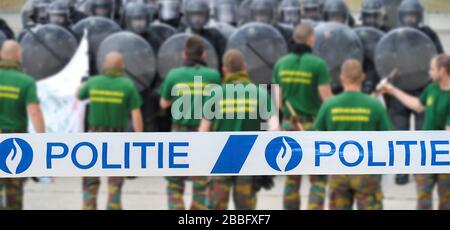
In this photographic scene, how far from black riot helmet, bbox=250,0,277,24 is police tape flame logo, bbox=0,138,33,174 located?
15.1ft

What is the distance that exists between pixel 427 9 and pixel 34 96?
2.18 meters

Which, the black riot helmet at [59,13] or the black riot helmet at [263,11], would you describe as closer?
the black riot helmet at [59,13]

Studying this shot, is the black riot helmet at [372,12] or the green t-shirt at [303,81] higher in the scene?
the black riot helmet at [372,12]

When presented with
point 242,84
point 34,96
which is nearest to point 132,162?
point 242,84

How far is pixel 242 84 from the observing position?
19.4ft

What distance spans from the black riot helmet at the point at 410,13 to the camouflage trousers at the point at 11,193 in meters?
2.61

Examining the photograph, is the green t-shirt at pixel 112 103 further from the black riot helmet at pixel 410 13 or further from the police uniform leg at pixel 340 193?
the black riot helmet at pixel 410 13

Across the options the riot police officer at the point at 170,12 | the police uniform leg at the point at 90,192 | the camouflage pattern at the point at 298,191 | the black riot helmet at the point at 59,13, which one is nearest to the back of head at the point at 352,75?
the camouflage pattern at the point at 298,191

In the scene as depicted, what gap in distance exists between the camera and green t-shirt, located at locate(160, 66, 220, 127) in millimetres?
5684

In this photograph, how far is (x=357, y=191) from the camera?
19.9 feet

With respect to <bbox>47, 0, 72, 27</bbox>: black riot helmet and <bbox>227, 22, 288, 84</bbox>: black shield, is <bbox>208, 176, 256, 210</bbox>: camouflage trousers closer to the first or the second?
<bbox>227, 22, 288, 84</bbox>: black shield

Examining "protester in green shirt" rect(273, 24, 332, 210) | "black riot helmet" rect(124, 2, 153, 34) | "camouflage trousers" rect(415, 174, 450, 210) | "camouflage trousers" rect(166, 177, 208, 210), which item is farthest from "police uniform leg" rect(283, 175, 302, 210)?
"black riot helmet" rect(124, 2, 153, 34)

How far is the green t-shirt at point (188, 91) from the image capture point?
568cm

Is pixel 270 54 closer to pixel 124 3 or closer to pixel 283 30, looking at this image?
pixel 283 30
